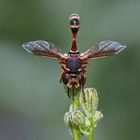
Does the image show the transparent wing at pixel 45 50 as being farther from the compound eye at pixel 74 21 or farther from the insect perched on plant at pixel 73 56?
the compound eye at pixel 74 21

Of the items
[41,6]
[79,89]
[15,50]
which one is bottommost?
[79,89]

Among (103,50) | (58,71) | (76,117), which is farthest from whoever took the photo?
(58,71)

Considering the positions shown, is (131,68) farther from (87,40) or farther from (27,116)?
(27,116)

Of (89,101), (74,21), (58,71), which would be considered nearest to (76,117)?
(89,101)

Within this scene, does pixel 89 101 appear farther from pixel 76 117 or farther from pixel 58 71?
pixel 58 71

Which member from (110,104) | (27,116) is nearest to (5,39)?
(27,116)

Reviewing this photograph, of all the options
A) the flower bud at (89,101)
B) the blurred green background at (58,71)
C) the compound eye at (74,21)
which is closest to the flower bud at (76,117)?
the flower bud at (89,101)

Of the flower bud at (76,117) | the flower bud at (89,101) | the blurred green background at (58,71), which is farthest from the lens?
the blurred green background at (58,71)
